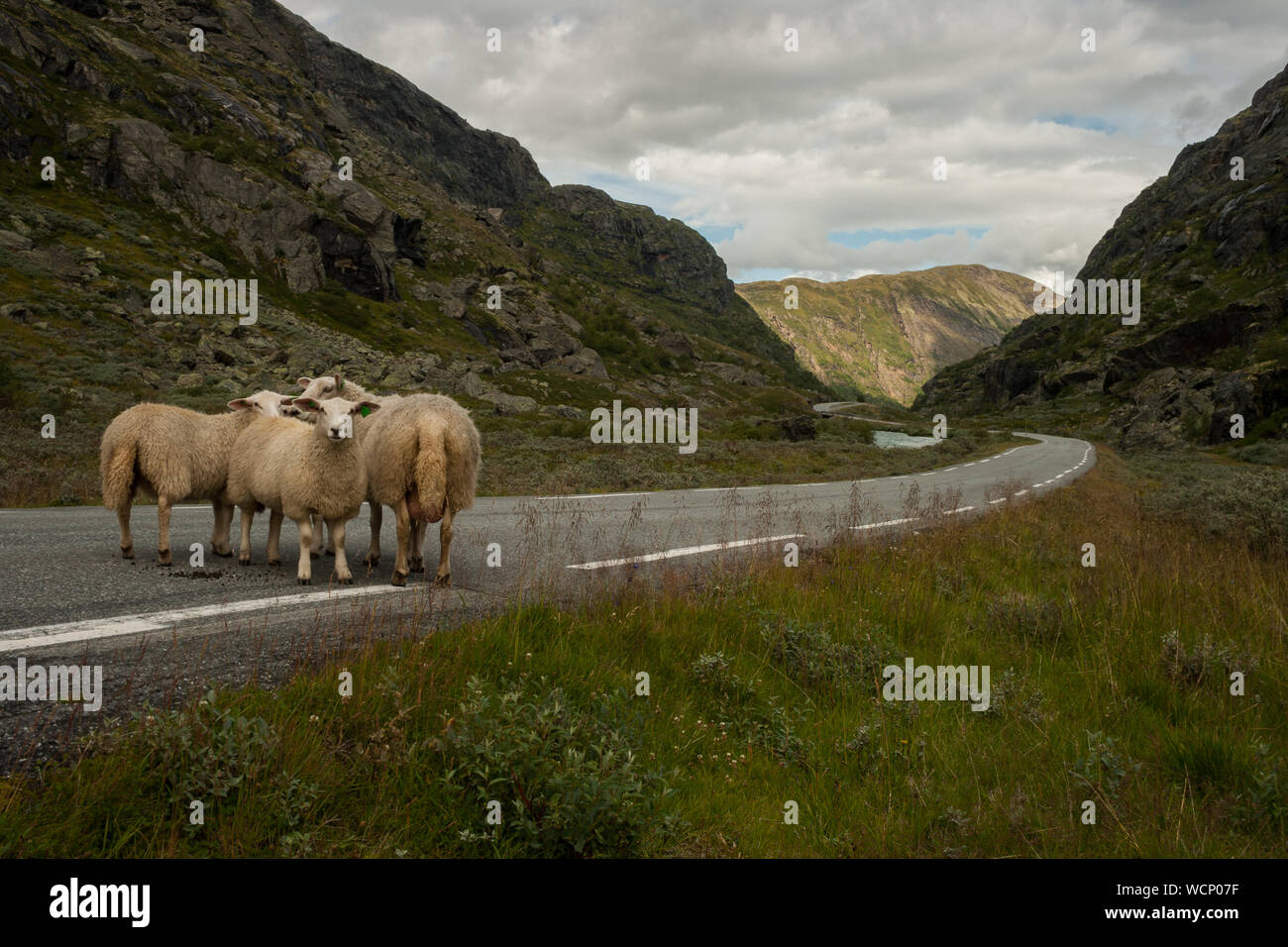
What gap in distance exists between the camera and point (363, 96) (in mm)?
168875

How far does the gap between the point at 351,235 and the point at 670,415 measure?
137ft

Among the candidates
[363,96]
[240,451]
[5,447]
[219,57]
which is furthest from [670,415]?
[363,96]

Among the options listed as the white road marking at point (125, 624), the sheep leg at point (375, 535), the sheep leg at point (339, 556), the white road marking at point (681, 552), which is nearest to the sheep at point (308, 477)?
the sheep leg at point (339, 556)

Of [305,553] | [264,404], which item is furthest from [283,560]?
[264,404]

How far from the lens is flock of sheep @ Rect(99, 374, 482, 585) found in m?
6.67

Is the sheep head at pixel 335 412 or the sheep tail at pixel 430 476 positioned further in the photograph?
the sheep tail at pixel 430 476

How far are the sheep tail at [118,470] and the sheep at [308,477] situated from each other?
936 mm

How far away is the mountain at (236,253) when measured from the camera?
38.2 metres

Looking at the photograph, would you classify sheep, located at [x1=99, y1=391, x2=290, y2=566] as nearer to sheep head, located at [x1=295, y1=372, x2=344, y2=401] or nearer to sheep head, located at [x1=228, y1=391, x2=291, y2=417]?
sheep head, located at [x1=228, y1=391, x2=291, y2=417]

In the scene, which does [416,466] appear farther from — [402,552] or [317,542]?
[317,542]

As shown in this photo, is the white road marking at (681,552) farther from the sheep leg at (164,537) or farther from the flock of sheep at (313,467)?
the sheep leg at (164,537)

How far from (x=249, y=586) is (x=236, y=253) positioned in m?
69.9

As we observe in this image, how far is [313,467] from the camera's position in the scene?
6.81m
